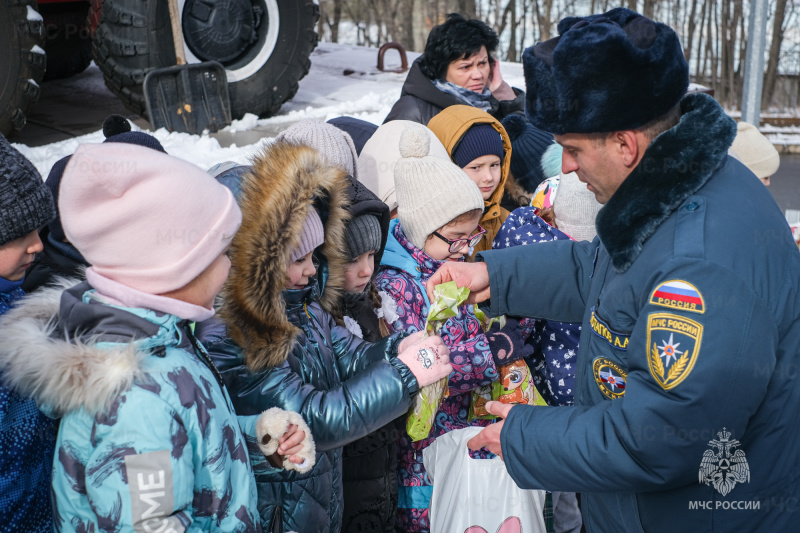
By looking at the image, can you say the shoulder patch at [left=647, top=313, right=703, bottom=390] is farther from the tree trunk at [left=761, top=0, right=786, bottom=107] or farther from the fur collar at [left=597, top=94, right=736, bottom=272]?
the tree trunk at [left=761, top=0, right=786, bottom=107]

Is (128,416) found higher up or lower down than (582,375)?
higher up

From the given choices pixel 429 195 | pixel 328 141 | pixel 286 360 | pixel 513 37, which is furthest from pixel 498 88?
pixel 513 37

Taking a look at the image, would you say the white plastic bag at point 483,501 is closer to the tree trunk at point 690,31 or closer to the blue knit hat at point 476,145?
the blue knit hat at point 476,145

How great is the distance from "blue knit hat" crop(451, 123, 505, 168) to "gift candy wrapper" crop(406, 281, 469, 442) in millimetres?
1513

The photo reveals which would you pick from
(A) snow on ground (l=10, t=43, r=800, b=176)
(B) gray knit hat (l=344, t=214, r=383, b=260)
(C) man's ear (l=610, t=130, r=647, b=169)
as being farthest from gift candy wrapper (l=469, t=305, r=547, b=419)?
(A) snow on ground (l=10, t=43, r=800, b=176)

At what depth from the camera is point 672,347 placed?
1555 millimetres

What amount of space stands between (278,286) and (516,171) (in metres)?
2.73

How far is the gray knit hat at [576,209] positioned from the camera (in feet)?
10.4

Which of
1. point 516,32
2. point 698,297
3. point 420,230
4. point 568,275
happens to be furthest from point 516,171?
point 516,32

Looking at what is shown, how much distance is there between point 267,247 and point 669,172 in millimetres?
1179

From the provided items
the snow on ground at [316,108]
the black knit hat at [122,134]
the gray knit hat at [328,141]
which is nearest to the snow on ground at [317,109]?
the snow on ground at [316,108]

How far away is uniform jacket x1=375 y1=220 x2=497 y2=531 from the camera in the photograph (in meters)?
2.83

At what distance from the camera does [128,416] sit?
1.53 meters

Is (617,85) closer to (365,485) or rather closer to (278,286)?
(278,286)
